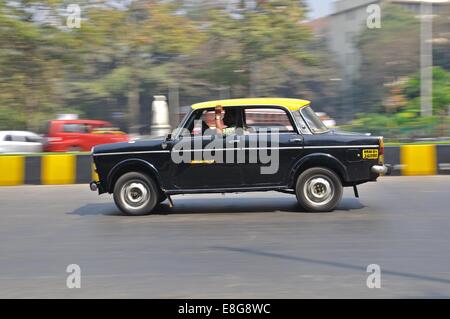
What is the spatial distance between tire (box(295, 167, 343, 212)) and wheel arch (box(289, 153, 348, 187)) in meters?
0.06

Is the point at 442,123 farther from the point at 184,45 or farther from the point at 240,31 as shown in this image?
the point at 184,45

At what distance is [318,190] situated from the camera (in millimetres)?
9703

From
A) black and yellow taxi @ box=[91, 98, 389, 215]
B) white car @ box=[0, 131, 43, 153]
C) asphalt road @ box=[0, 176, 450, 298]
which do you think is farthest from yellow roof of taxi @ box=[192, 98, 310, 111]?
white car @ box=[0, 131, 43, 153]

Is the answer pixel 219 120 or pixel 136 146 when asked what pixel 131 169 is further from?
pixel 219 120

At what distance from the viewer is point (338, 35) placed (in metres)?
31.9

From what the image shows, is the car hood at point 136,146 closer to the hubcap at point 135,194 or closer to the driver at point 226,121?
the hubcap at point 135,194

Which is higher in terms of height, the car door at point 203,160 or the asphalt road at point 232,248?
the car door at point 203,160

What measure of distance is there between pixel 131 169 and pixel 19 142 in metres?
15.3

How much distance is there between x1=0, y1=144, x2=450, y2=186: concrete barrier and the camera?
566 inches

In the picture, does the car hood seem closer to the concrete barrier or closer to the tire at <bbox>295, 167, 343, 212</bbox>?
the tire at <bbox>295, 167, 343, 212</bbox>

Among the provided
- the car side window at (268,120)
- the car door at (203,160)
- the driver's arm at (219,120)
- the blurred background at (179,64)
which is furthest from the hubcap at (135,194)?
the blurred background at (179,64)

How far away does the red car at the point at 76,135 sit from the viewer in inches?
945

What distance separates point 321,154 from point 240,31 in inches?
772

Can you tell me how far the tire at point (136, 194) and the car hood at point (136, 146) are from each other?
1.25 feet
